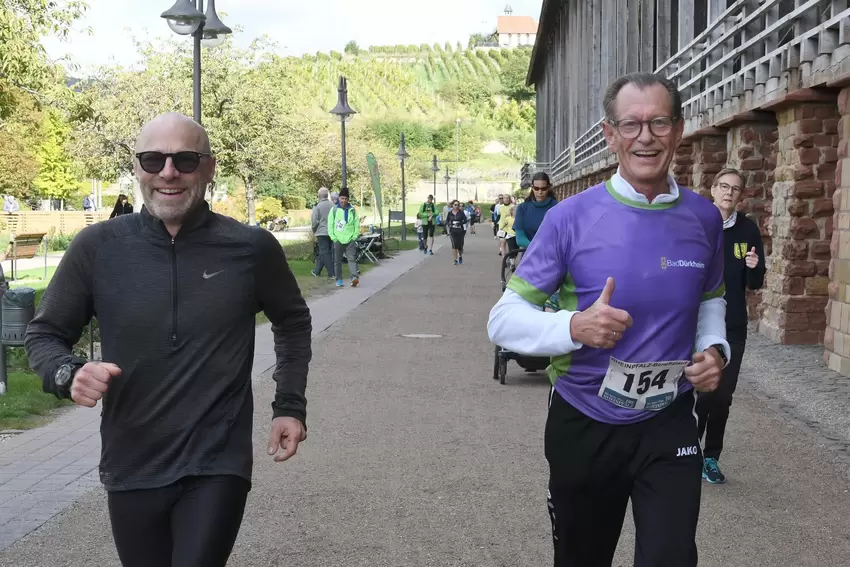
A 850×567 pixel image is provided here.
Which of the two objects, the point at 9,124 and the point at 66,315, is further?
the point at 9,124

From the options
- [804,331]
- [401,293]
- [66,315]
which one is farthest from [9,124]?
[66,315]

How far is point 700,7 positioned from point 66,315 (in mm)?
23938

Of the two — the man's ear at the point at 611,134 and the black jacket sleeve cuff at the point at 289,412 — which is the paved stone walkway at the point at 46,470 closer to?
the black jacket sleeve cuff at the point at 289,412

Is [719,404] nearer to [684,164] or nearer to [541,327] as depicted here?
[541,327]

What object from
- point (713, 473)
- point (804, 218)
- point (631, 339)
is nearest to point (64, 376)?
point (631, 339)

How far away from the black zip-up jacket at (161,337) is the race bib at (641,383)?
102 centimetres

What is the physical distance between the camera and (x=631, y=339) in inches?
140

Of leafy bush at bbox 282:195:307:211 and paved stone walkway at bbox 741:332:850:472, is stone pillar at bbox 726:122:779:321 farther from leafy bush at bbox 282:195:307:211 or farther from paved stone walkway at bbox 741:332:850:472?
leafy bush at bbox 282:195:307:211

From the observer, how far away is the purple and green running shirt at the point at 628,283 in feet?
11.6

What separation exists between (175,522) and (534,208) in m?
11.0

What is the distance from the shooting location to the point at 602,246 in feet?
11.7

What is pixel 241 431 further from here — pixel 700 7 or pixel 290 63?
pixel 290 63

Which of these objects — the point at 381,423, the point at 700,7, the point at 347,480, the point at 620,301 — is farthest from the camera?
Answer: the point at 700,7

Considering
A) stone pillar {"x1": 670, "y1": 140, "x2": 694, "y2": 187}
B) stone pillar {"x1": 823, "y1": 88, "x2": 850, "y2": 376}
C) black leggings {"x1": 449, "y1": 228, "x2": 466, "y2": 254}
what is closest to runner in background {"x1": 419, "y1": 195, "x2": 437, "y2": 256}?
black leggings {"x1": 449, "y1": 228, "x2": 466, "y2": 254}
